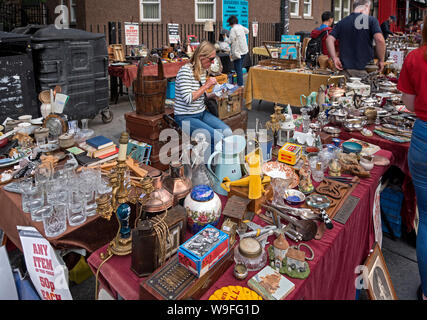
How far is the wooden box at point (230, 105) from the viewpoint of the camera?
14.7ft

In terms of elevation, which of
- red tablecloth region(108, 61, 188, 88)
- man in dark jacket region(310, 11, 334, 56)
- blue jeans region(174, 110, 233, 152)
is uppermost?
man in dark jacket region(310, 11, 334, 56)

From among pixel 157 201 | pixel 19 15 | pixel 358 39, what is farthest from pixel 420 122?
pixel 19 15

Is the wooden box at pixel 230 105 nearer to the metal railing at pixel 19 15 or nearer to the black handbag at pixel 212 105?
the black handbag at pixel 212 105

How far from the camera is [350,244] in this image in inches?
78.3

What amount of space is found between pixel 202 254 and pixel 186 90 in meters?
2.74

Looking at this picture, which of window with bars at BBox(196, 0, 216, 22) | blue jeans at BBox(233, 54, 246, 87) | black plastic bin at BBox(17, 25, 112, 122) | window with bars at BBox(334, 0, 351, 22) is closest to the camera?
black plastic bin at BBox(17, 25, 112, 122)

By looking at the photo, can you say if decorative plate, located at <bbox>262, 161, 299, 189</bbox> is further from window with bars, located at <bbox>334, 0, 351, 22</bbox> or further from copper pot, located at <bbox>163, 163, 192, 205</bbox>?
window with bars, located at <bbox>334, 0, 351, 22</bbox>

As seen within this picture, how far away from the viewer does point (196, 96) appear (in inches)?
149

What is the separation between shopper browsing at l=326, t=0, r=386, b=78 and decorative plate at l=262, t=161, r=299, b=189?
3091 millimetres

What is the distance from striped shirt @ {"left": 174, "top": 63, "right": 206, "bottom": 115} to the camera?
148 inches

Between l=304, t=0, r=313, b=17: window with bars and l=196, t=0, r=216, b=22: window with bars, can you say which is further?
l=304, t=0, r=313, b=17: window with bars

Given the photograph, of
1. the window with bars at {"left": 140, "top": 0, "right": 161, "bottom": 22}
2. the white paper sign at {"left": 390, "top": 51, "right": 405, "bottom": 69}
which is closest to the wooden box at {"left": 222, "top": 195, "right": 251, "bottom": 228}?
the white paper sign at {"left": 390, "top": 51, "right": 405, "bottom": 69}

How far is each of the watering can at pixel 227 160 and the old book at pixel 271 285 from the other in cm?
78

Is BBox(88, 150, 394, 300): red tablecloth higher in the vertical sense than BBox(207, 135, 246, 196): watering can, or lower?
lower
